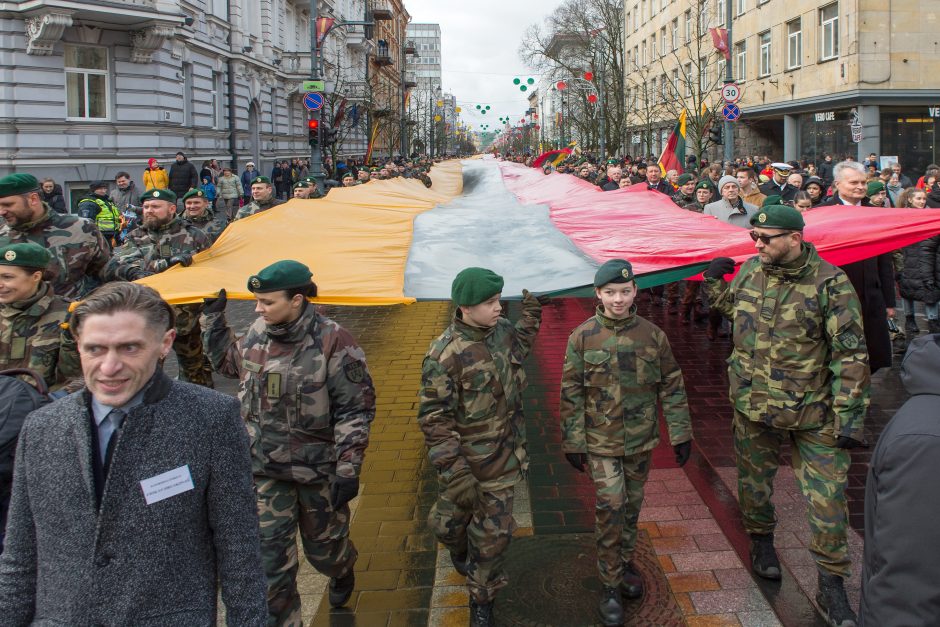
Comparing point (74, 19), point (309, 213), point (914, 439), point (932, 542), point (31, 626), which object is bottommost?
point (31, 626)

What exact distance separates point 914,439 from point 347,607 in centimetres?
323

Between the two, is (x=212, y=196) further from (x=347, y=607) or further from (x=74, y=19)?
(x=347, y=607)

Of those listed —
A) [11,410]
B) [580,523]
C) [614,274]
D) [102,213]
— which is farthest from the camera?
[102,213]

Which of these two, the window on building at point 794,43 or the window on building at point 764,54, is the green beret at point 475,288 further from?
the window on building at point 764,54

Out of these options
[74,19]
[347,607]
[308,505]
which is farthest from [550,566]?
[74,19]

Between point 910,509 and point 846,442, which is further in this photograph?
point 846,442

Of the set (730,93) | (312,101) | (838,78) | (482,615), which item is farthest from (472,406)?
(838,78)

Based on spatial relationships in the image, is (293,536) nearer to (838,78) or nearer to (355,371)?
(355,371)

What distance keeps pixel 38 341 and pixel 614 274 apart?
3.19m

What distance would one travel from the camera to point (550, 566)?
15.5 ft

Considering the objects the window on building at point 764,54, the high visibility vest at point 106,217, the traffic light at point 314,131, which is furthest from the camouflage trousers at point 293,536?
the window on building at point 764,54

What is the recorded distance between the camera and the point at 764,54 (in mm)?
34000

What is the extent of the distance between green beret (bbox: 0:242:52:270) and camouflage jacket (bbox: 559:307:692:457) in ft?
9.82

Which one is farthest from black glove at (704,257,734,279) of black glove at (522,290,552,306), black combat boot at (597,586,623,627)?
black combat boot at (597,586,623,627)
